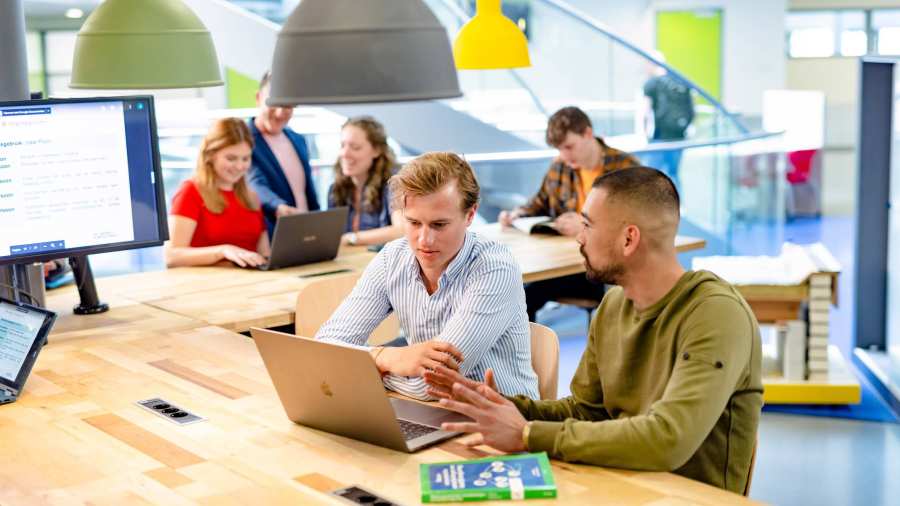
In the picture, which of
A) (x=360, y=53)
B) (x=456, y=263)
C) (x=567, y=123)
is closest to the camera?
(x=360, y=53)

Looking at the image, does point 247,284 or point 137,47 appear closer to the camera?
point 137,47

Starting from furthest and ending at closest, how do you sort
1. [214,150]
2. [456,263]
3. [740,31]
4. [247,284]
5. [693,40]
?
1. [693,40]
2. [740,31]
3. [214,150]
4. [247,284]
5. [456,263]

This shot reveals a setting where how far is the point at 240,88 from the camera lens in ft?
40.0

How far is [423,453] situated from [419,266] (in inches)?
32.5

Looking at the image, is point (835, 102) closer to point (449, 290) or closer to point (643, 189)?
point (449, 290)

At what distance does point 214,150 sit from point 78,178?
1.16 metres

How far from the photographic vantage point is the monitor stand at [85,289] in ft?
11.6


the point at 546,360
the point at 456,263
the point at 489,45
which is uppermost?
the point at 489,45

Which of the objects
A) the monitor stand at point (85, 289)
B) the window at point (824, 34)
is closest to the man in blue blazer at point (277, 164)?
the monitor stand at point (85, 289)

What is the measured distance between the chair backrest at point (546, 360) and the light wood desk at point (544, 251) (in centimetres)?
119

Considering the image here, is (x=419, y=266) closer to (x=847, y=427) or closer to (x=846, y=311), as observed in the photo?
(x=847, y=427)

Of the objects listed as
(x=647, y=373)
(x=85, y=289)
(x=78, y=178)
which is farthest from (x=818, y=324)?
(x=78, y=178)

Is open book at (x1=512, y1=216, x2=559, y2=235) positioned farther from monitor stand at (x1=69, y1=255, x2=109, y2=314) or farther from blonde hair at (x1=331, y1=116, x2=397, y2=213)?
monitor stand at (x1=69, y1=255, x2=109, y2=314)

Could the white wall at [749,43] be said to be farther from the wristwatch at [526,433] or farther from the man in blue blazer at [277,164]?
the wristwatch at [526,433]
